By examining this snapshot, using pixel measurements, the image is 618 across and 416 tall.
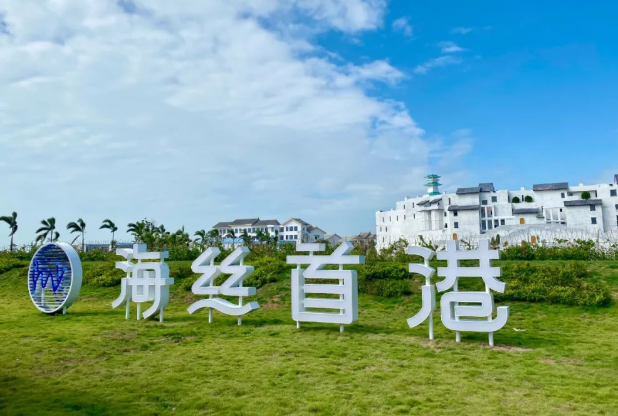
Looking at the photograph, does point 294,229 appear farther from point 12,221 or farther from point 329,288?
point 329,288

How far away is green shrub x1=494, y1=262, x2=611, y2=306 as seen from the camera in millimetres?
11627

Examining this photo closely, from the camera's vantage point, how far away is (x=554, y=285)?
40.8 feet

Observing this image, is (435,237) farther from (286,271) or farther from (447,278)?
(447,278)

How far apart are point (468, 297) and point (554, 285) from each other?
207 inches

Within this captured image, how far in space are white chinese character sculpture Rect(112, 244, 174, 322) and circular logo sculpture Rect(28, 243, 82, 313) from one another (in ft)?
4.42

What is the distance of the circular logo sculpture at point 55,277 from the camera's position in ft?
41.7

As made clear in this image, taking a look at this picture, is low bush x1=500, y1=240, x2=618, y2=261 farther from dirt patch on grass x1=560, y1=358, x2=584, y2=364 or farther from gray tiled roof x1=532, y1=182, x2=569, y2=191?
gray tiled roof x1=532, y1=182, x2=569, y2=191

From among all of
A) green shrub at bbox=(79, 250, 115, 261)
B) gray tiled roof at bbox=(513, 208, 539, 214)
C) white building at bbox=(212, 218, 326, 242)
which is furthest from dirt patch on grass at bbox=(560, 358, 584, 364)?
white building at bbox=(212, 218, 326, 242)

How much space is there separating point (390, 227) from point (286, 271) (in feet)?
164

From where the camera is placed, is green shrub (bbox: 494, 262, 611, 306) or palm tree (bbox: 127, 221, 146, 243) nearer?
green shrub (bbox: 494, 262, 611, 306)

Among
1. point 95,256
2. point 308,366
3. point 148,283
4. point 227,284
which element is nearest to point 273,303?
point 227,284

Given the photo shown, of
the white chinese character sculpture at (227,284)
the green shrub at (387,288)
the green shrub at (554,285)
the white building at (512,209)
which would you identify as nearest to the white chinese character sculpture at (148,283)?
the white chinese character sculpture at (227,284)

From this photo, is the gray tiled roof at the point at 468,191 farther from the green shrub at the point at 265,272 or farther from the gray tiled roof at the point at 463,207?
the green shrub at the point at 265,272

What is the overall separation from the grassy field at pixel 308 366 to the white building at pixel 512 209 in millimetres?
41212
